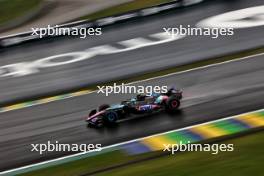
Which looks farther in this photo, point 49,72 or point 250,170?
point 49,72

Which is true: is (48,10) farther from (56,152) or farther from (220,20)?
(56,152)

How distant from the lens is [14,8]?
101 ft

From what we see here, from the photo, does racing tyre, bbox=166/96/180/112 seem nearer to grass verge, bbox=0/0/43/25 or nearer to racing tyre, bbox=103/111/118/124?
racing tyre, bbox=103/111/118/124

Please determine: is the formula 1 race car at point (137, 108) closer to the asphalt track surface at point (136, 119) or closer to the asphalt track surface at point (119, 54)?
the asphalt track surface at point (136, 119)

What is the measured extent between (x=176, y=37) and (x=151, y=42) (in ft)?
3.43

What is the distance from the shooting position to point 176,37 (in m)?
21.5


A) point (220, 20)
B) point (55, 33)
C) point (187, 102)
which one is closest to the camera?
point (187, 102)

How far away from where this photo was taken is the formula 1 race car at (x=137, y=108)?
45.5 feet

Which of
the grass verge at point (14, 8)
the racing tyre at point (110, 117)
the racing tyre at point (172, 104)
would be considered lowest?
the racing tyre at point (110, 117)

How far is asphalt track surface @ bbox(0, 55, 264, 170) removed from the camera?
13124 mm

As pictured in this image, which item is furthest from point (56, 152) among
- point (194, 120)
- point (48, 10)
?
point (48, 10)

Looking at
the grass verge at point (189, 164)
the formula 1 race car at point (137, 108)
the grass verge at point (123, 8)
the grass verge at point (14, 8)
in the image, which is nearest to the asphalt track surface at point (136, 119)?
the formula 1 race car at point (137, 108)

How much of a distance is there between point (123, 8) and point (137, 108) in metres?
14.2

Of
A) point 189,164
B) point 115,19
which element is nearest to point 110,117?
point 189,164
